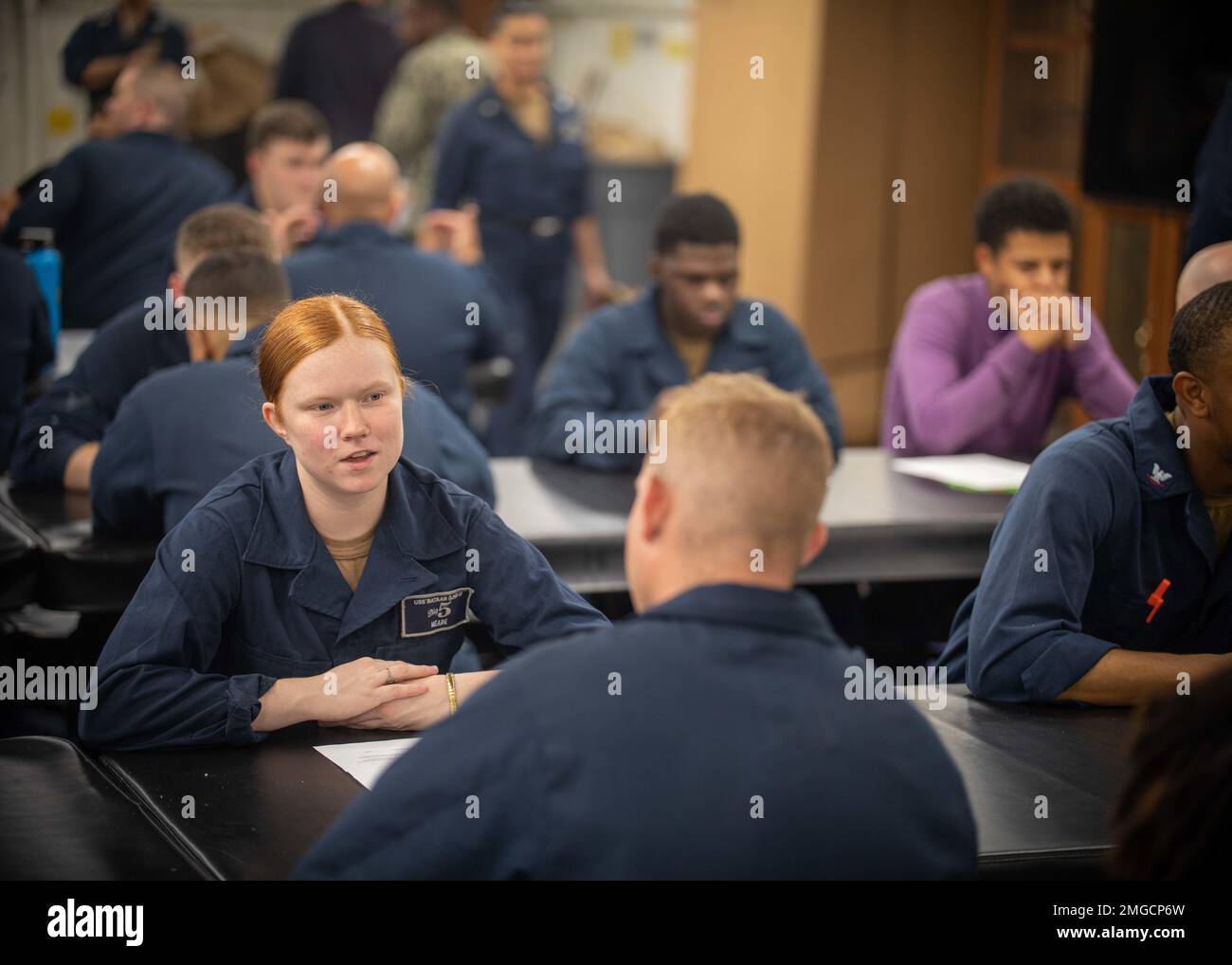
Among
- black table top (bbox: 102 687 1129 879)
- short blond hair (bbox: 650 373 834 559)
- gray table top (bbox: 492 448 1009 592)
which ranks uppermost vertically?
short blond hair (bbox: 650 373 834 559)

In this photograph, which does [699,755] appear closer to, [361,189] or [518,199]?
[361,189]

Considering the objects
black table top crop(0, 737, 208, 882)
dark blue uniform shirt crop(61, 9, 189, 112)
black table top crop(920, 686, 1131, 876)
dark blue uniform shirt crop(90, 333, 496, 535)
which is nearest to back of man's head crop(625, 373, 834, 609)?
black table top crop(920, 686, 1131, 876)

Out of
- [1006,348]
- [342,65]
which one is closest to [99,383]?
[1006,348]

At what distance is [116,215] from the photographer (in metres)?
4.78

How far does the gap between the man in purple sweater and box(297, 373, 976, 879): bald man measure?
2543 mm

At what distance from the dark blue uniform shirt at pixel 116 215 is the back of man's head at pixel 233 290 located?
1.65 m

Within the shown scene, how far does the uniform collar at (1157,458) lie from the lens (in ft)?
7.68

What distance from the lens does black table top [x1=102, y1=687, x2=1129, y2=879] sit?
174 cm

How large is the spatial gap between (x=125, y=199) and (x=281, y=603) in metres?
3.04

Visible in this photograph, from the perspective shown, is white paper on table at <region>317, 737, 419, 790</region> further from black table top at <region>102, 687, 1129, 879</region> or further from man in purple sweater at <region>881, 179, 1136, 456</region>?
man in purple sweater at <region>881, 179, 1136, 456</region>

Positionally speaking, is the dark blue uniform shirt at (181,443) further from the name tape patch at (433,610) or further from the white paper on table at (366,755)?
the white paper on table at (366,755)

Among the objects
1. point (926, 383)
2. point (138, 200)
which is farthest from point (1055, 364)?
point (138, 200)
